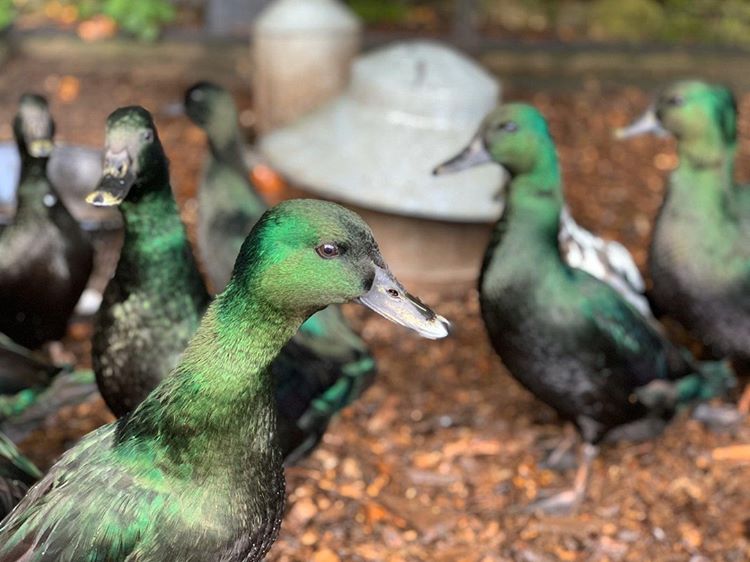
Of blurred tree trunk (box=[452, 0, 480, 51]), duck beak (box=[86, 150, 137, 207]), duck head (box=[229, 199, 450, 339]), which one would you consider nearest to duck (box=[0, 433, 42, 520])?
duck beak (box=[86, 150, 137, 207])

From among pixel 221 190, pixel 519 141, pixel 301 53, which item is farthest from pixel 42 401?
pixel 301 53

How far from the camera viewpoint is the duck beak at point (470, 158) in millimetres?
3508

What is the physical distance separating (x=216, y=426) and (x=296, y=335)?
47.1 inches

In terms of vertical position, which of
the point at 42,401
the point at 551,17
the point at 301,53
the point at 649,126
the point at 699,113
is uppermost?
the point at 699,113

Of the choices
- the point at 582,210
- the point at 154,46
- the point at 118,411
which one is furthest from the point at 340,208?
the point at 154,46

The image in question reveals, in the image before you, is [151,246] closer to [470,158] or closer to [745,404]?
[470,158]

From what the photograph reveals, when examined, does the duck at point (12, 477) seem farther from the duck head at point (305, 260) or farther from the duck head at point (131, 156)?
the duck head at point (305, 260)

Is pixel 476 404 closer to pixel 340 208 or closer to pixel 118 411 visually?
pixel 118 411

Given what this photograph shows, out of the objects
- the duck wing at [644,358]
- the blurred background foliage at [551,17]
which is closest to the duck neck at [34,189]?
the duck wing at [644,358]

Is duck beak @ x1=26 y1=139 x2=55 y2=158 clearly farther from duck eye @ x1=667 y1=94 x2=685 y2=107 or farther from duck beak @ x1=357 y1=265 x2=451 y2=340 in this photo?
duck eye @ x1=667 y1=94 x2=685 y2=107

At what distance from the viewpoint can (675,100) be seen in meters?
3.97

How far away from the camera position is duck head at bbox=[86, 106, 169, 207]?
274 cm

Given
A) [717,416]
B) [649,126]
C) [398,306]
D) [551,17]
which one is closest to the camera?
[398,306]

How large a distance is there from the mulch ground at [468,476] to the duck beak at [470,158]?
3.47 feet
